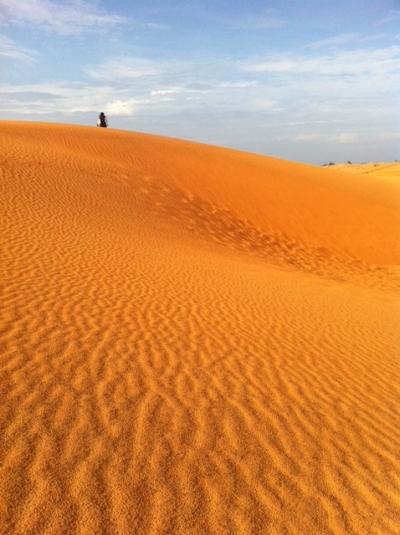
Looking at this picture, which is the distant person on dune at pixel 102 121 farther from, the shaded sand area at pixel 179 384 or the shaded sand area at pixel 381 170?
the shaded sand area at pixel 381 170

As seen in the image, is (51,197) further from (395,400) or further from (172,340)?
(395,400)

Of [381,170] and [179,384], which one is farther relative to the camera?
[381,170]

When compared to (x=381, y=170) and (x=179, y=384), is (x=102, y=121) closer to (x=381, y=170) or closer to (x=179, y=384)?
(x=179, y=384)

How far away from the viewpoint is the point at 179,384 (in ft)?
17.2

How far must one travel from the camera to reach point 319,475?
4.07m

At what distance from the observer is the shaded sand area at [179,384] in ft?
11.4

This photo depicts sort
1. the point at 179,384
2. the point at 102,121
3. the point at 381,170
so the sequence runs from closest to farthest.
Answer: the point at 179,384, the point at 102,121, the point at 381,170

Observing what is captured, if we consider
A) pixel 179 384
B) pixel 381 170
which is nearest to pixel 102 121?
pixel 179 384

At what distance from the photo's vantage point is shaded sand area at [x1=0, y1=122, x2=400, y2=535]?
348 cm

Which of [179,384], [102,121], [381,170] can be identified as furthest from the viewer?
[381,170]

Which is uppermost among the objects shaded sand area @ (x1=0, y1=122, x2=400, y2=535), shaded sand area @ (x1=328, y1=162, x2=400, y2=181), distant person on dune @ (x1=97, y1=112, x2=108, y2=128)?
distant person on dune @ (x1=97, y1=112, x2=108, y2=128)

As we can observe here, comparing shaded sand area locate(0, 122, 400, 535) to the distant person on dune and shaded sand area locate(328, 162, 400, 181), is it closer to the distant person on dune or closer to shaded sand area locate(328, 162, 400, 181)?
the distant person on dune

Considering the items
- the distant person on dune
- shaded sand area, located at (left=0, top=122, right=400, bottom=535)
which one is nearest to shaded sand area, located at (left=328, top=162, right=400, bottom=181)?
the distant person on dune

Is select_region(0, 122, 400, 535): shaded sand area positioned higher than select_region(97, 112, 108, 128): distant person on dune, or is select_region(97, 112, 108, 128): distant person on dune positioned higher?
select_region(97, 112, 108, 128): distant person on dune
